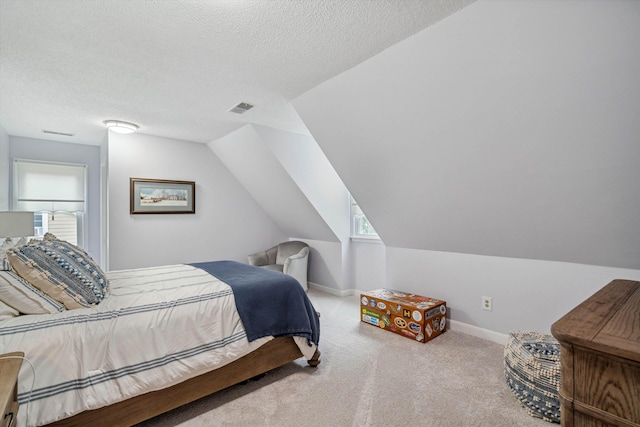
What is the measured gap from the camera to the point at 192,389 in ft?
6.48

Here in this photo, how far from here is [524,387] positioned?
6.53 ft

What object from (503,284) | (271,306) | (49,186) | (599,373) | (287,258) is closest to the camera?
(599,373)

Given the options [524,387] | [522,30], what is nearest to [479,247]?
[524,387]

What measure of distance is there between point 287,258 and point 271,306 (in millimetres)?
2445

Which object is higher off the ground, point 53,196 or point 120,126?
point 120,126

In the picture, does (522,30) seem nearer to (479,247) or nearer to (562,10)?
(562,10)

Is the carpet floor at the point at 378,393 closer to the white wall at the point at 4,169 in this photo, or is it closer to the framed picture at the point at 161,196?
the framed picture at the point at 161,196

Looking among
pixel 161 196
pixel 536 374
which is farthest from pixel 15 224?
pixel 536 374

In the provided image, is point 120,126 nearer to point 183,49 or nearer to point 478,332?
point 183,49

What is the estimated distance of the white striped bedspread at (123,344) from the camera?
1475 mm

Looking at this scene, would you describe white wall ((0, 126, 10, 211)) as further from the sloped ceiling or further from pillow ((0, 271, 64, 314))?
the sloped ceiling

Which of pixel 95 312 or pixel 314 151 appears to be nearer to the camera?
pixel 95 312

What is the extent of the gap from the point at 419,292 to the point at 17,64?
4170mm

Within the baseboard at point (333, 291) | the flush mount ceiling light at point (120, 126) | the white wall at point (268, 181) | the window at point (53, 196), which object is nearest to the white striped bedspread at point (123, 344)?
the white wall at point (268, 181)
